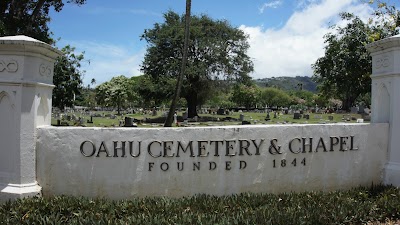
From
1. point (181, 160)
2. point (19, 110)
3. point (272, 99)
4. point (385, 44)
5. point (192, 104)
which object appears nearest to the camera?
point (19, 110)

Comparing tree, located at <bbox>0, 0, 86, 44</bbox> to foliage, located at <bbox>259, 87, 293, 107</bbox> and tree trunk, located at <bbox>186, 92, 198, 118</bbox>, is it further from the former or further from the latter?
foliage, located at <bbox>259, 87, 293, 107</bbox>

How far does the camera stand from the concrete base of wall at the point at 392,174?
17.4ft

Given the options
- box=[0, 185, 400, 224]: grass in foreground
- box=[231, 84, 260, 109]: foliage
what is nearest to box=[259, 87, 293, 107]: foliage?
box=[231, 84, 260, 109]: foliage

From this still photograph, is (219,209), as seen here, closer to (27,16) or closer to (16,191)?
(16,191)

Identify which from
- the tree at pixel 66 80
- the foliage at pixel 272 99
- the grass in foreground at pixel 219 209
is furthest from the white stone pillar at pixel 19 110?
the foliage at pixel 272 99

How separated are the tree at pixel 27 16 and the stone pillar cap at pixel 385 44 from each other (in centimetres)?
1332

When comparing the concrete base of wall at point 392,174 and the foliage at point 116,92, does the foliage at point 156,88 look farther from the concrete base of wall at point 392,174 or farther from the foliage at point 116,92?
the concrete base of wall at point 392,174

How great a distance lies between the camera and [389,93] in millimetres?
5465

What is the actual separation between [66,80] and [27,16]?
9.00 meters

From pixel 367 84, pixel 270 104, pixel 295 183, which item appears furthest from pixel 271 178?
pixel 270 104

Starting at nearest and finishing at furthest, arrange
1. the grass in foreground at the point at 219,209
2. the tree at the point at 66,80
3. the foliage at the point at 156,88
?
the grass in foreground at the point at 219,209 < the tree at the point at 66,80 < the foliage at the point at 156,88

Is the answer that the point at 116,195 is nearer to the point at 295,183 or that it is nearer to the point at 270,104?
the point at 295,183

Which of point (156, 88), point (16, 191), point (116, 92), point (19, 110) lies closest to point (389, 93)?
point (19, 110)

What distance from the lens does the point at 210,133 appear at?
4980 millimetres
